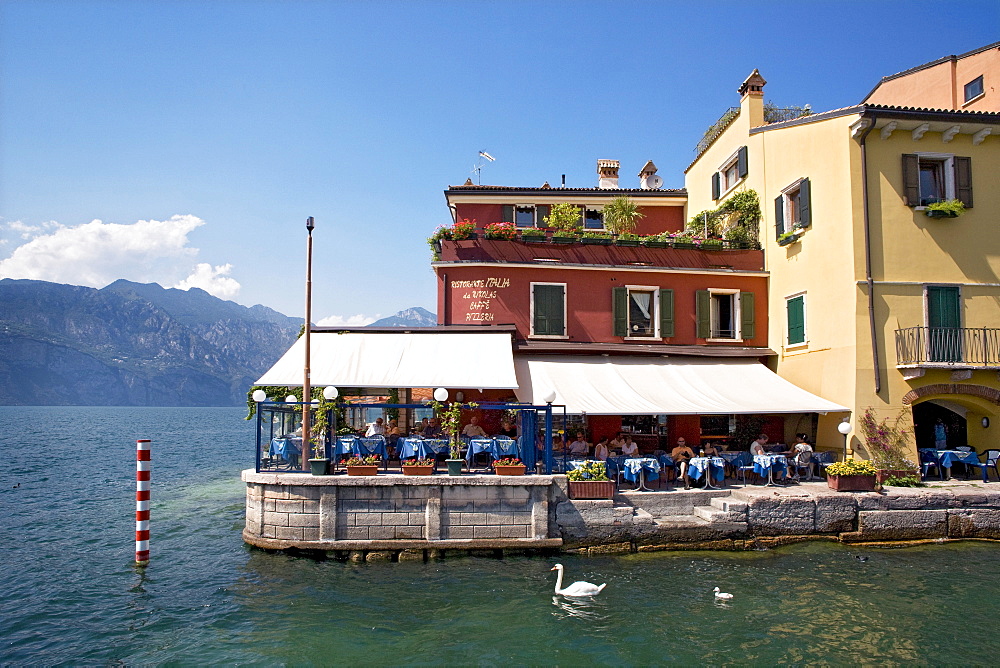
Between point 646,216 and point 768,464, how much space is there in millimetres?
12353

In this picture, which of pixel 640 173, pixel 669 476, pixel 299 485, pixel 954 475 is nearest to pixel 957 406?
pixel 954 475

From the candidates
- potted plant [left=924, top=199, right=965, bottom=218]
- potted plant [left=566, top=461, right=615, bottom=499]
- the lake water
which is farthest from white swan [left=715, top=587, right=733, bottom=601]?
potted plant [left=924, top=199, right=965, bottom=218]

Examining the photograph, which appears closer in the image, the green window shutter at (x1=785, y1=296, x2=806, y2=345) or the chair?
the chair

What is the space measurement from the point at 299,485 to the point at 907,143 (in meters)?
18.0

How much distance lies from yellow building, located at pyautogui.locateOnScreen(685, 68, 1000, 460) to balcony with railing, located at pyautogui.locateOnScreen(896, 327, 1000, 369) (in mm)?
27

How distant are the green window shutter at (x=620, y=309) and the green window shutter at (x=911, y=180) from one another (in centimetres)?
798

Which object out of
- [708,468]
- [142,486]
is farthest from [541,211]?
[142,486]

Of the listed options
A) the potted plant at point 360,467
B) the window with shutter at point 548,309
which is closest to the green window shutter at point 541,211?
the window with shutter at point 548,309

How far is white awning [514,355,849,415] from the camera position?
16.0m

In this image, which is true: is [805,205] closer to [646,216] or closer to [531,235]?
[646,216]

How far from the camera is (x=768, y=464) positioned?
15.7 metres

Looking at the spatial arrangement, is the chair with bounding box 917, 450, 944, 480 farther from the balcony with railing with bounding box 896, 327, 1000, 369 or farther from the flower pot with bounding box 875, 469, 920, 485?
the balcony with railing with bounding box 896, 327, 1000, 369

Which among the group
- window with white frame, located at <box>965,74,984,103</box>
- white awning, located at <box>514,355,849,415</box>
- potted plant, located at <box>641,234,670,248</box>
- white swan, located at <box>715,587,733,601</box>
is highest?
window with white frame, located at <box>965,74,984,103</box>

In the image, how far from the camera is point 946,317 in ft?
56.1
